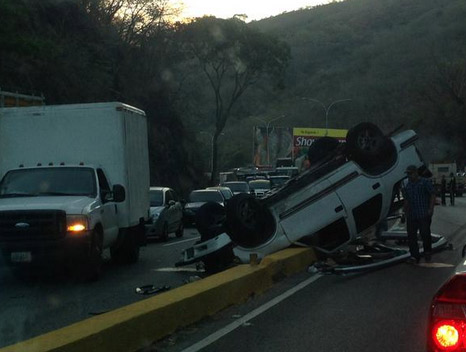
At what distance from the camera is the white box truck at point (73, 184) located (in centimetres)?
1120

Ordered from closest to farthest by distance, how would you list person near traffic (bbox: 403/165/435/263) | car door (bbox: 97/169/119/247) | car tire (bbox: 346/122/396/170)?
car tire (bbox: 346/122/396/170) < person near traffic (bbox: 403/165/435/263) < car door (bbox: 97/169/119/247)

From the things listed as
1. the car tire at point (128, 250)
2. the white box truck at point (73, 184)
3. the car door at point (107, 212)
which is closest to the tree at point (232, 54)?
the white box truck at point (73, 184)

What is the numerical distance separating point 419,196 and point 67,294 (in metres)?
6.25

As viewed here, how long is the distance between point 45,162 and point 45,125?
2.39ft

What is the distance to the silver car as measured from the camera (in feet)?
63.6

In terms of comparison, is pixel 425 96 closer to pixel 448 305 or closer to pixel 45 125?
pixel 45 125

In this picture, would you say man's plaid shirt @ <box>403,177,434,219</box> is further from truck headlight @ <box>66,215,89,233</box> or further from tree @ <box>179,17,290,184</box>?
tree @ <box>179,17,290,184</box>

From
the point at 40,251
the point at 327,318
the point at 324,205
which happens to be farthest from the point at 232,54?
the point at 327,318

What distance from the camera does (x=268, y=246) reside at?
1175 centimetres

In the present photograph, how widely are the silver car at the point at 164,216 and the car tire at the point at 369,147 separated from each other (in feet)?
27.4

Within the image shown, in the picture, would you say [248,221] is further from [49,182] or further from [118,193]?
[49,182]

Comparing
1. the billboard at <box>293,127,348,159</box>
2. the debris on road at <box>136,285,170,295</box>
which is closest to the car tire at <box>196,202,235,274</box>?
the debris on road at <box>136,285,170,295</box>

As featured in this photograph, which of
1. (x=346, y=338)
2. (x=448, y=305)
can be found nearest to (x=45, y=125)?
(x=346, y=338)

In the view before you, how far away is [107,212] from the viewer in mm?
12828
